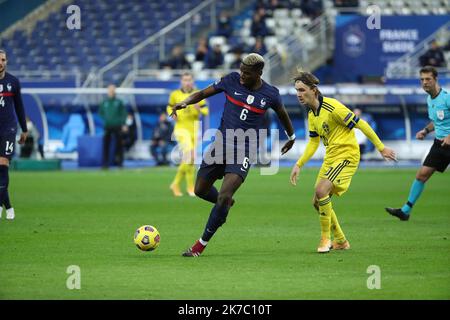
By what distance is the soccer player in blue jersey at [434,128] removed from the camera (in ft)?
51.0

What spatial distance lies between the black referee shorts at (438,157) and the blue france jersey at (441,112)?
20 cm

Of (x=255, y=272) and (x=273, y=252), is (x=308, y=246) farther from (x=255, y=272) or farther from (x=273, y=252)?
(x=255, y=272)

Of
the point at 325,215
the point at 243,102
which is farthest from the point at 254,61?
the point at 325,215

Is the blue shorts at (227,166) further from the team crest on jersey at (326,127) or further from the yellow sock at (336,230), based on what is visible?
the yellow sock at (336,230)

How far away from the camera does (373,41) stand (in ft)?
120

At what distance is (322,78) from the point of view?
37.3 meters

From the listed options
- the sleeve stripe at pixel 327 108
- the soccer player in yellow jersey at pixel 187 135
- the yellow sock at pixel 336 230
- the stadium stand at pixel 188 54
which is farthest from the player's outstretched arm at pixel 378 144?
the stadium stand at pixel 188 54

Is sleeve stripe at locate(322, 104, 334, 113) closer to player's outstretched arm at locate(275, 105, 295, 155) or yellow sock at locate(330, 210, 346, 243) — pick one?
player's outstretched arm at locate(275, 105, 295, 155)

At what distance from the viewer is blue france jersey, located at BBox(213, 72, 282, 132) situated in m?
11.9

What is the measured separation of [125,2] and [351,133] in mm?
29183

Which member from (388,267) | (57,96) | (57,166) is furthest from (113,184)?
(388,267)

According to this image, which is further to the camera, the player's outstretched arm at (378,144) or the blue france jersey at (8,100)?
the blue france jersey at (8,100)

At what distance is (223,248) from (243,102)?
6.16ft

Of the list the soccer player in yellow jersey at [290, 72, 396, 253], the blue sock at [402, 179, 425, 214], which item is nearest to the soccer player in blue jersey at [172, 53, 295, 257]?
the soccer player in yellow jersey at [290, 72, 396, 253]
